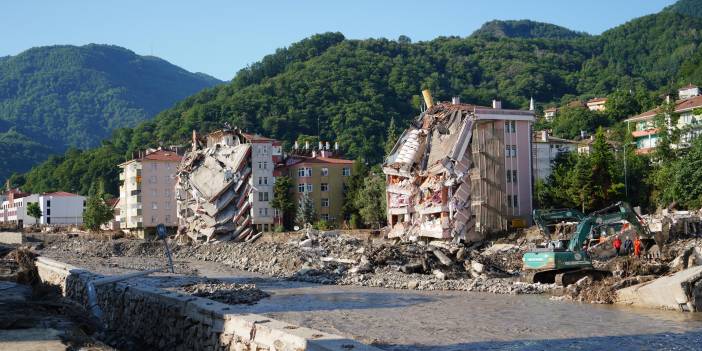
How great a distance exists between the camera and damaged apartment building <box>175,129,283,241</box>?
8525cm

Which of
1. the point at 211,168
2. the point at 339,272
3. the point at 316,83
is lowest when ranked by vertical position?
the point at 339,272

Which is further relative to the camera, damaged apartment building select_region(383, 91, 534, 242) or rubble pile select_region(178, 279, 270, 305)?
damaged apartment building select_region(383, 91, 534, 242)

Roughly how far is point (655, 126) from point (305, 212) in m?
37.1

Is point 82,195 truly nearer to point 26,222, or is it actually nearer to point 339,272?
point 26,222

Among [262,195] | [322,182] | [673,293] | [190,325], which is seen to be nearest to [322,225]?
[262,195]

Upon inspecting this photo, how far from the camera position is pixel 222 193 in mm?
85688

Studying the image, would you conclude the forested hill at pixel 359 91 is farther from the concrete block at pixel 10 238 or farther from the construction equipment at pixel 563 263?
the construction equipment at pixel 563 263

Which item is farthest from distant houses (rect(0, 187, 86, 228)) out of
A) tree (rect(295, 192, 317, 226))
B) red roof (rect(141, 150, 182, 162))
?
tree (rect(295, 192, 317, 226))

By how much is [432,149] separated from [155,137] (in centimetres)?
10822

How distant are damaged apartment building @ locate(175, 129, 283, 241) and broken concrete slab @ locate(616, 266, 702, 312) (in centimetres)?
5980

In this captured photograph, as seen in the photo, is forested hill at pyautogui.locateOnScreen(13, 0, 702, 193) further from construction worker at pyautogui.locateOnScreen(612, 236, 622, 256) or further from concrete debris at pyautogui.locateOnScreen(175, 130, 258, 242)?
construction worker at pyautogui.locateOnScreen(612, 236, 622, 256)

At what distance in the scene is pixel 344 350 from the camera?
532 inches

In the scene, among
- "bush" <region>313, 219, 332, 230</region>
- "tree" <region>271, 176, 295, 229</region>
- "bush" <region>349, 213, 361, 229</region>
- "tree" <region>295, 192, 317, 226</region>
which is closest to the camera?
"bush" <region>313, 219, 332, 230</region>

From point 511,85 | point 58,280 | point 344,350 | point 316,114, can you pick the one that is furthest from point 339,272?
point 511,85
